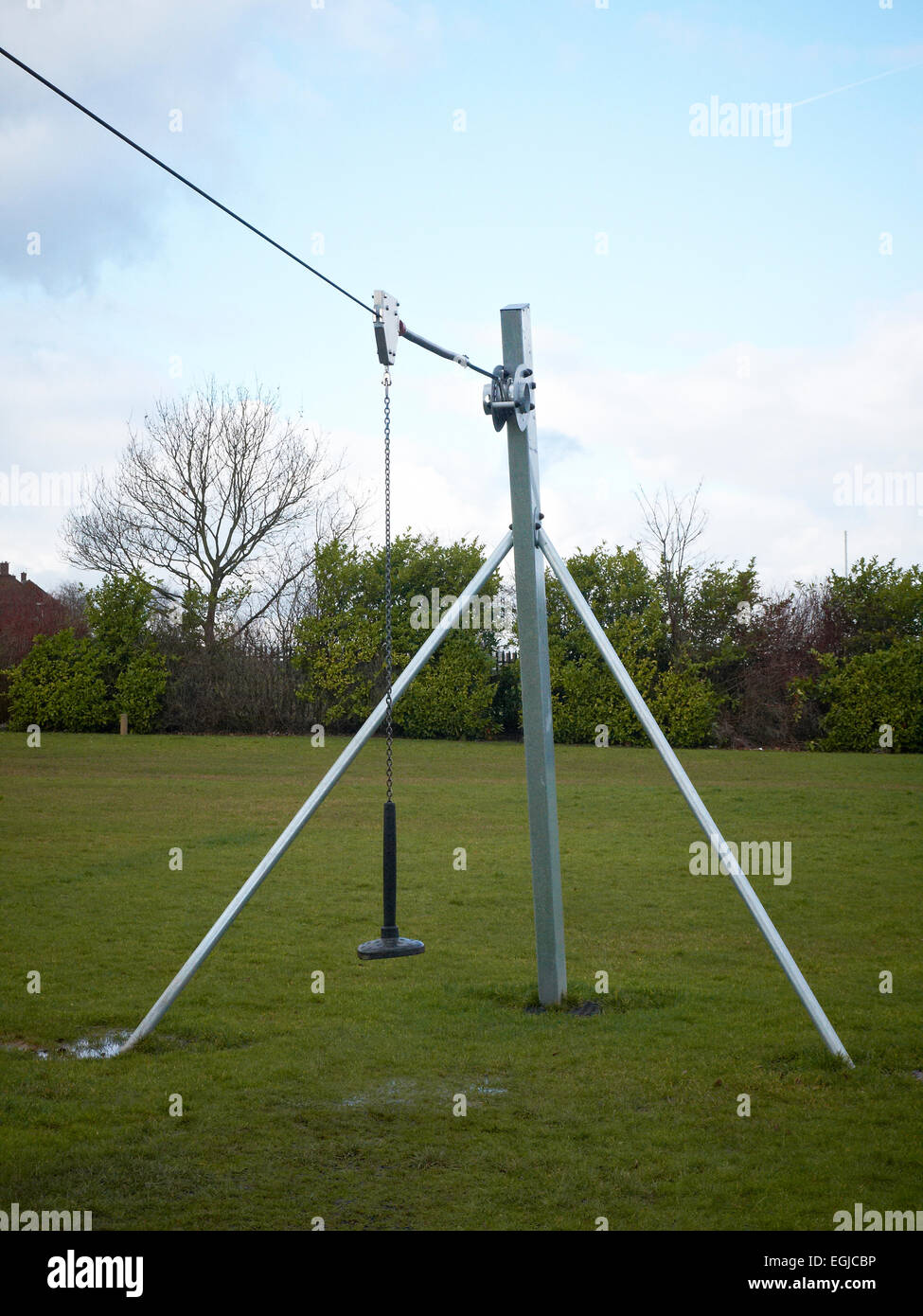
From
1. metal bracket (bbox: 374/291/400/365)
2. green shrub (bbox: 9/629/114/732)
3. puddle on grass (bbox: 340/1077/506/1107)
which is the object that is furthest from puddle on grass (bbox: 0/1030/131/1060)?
green shrub (bbox: 9/629/114/732)

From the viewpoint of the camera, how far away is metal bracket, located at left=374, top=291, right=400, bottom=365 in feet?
15.2

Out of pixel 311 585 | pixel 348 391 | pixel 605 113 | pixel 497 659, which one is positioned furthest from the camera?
pixel 311 585

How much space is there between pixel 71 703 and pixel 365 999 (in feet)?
63.2

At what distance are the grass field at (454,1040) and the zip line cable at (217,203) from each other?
345 cm

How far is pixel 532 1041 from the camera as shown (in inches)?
214

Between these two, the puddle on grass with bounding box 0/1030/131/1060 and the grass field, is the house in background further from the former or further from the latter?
the puddle on grass with bounding box 0/1030/131/1060

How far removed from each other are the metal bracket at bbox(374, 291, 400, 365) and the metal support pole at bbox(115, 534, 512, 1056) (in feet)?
4.04

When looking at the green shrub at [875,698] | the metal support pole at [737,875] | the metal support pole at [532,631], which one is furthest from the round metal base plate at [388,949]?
the green shrub at [875,698]

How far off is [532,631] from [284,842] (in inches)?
65.9

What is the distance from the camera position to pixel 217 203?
4.02 meters
